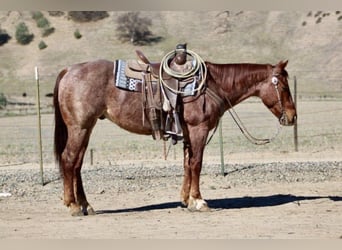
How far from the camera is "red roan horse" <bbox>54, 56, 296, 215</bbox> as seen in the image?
9.09 metres

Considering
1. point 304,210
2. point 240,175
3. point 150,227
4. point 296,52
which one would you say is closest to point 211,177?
point 240,175

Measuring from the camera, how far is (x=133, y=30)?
159ft

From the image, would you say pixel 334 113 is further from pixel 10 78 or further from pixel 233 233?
pixel 10 78

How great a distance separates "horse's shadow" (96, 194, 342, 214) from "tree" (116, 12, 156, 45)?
38.6 metres

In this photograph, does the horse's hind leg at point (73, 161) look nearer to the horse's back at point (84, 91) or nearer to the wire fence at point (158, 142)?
the horse's back at point (84, 91)

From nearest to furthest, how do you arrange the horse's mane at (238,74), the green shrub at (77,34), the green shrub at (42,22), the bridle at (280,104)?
the bridle at (280,104) < the horse's mane at (238,74) < the green shrub at (77,34) < the green shrub at (42,22)

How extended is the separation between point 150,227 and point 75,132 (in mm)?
1754

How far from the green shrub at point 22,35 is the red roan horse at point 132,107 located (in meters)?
41.2

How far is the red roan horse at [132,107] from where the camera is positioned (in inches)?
358

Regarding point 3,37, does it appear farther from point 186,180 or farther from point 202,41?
point 186,180

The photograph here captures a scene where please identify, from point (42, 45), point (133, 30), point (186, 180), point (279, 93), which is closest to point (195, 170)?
point (186, 180)

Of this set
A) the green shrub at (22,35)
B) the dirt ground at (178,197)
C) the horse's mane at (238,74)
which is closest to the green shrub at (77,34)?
the green shrub at (22,35)

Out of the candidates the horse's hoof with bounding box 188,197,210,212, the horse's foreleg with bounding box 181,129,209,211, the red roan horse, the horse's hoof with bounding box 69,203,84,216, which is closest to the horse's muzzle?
the red roan horse

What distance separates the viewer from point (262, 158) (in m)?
15.5
